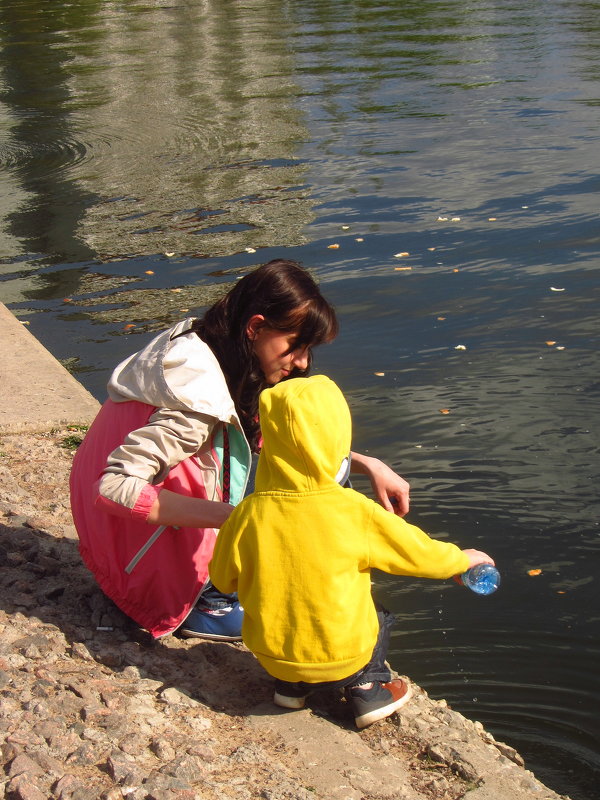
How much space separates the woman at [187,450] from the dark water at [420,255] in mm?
1005

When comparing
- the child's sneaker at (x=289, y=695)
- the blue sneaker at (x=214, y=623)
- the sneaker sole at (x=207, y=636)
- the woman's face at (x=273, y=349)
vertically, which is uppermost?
the woman's face at (x=273, y=349)

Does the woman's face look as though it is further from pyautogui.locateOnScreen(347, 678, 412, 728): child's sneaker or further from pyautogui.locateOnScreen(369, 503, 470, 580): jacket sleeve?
pyautogui.locateOnScreen(347, 678, 412, 728): child's sneaker

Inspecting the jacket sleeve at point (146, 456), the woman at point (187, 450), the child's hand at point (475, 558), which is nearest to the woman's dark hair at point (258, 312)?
the woman at point (187, 450)

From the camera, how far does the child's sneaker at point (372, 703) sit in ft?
9.71

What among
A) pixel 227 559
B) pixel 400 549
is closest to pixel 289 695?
pixel 227 559

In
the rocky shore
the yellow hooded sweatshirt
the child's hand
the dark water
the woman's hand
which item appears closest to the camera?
the rocky shore

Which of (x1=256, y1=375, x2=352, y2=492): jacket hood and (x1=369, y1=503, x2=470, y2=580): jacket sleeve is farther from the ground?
(x1=256, y1=375, x2=352, y2=492): jacket hood

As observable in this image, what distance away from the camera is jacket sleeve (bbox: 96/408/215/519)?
2.94 metres

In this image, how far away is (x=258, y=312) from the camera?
126 inches

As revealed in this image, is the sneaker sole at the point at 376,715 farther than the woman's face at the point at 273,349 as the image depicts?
No

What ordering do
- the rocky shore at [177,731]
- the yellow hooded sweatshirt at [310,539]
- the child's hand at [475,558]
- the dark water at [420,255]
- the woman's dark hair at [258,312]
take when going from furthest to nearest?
the dark water at [420,255] → the woman's dark hair at [258,312] → the child's hand at [475,558] → the yellow hooded sweatshirt at [310,539] → the rocky shore at [177,731]

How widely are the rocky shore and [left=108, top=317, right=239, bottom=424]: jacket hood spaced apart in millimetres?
801

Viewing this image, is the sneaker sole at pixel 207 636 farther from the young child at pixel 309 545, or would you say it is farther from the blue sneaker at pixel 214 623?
the young child at pixel 309 545

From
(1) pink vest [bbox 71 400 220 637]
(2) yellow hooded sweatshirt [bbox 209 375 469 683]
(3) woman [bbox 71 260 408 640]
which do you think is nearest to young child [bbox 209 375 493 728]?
(2) yellow hooded sweatshirt [bbox 209 375 469 683]
